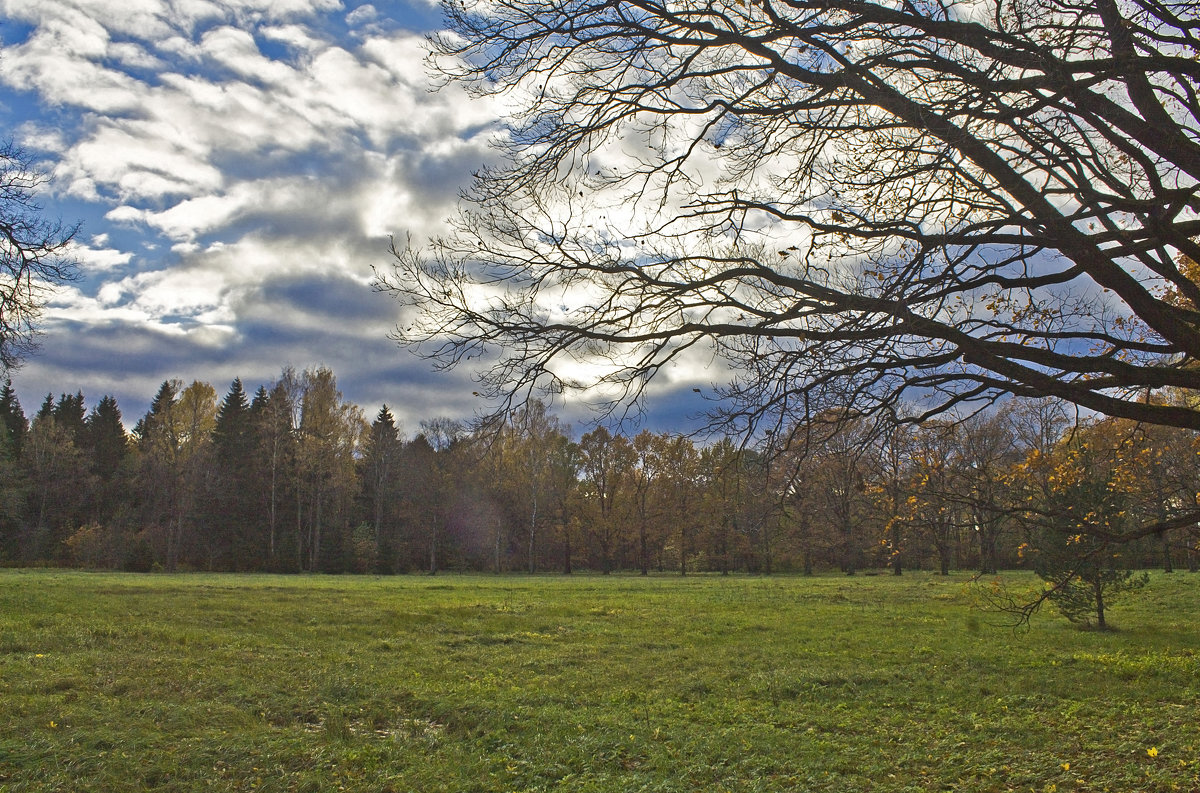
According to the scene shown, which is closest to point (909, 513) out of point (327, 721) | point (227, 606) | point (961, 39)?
point (961, 39)

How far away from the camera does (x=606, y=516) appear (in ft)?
225

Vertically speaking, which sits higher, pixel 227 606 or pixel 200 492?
pixel 200 492

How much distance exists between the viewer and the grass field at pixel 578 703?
7809 millimetres

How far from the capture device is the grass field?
307 inches

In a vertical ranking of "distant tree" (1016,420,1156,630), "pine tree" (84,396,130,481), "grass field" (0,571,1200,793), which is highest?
"pine tree" (84,396,130,481)

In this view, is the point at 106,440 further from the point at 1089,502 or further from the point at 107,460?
the point at 1089,502

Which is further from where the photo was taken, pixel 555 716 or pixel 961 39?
pixel 555 716

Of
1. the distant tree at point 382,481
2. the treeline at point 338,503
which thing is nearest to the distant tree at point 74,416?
the treeline at point 338,503

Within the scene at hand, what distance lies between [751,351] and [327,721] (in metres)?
7.62

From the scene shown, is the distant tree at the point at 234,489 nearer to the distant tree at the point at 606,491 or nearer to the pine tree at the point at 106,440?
the pine tree at the point at 106,440

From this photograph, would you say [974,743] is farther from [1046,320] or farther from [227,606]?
[227,606]

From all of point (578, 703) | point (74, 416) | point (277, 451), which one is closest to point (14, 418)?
point (74, 416)

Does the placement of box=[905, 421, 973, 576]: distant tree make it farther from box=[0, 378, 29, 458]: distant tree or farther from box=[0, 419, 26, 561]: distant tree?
box=[0, 378, 29, 458]: distant tree

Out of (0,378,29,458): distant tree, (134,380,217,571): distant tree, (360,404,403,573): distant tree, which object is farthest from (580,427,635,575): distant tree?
(0,378,29,458): distant tree
